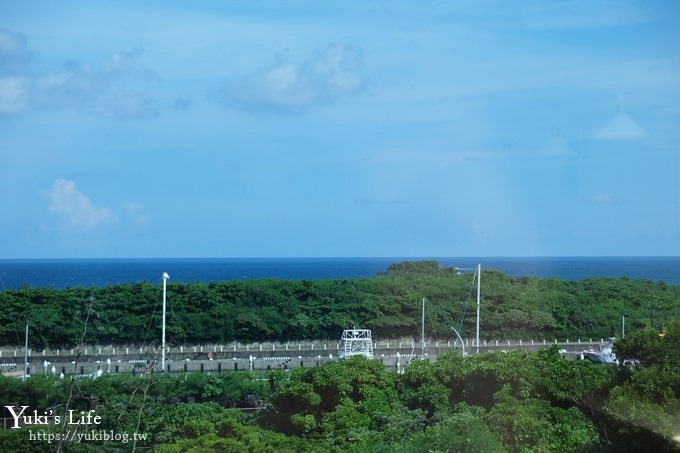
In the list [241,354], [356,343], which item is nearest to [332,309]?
[241,354]

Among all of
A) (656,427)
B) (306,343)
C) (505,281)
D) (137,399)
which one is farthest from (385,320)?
(656,427)

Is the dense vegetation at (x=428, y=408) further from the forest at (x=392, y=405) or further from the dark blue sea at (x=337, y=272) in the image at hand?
the dark blue sea at (x=337, y=272)

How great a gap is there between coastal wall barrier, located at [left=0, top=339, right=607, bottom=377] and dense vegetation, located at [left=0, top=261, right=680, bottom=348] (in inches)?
13.1

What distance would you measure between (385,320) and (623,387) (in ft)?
39.8

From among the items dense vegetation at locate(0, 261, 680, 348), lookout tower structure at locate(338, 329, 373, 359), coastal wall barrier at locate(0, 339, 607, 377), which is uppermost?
dense vegetation at locate(0, 261, 680, 348)

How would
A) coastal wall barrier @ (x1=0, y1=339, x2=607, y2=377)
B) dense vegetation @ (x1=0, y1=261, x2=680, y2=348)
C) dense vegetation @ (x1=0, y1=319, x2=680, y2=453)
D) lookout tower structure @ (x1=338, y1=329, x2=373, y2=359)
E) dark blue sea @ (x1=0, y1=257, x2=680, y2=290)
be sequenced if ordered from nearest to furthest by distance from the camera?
dense vegetation @ (x1=0, y1=319, x2=680, y2=453)
coastal wall barrier @ (x1=0, y1=339, x2=607, y2=377)
lookout tower structure @ (x1=338, y1=329, x2=373, y2=359)
dense vegetation @ (x1=0, y1=261, x2=680, y2=348)
dark blue sea @ (x1=0, y1=257, x2=680, y2=290)

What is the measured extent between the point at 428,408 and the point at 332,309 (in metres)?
10.9

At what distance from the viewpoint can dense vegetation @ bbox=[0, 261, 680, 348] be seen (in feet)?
58.2

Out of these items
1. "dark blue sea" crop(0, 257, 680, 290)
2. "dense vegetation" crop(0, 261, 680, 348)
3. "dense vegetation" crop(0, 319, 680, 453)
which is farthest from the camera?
"dark blue sea" crop(0, 257, 680, 290)

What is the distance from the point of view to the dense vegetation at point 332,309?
17734 mm

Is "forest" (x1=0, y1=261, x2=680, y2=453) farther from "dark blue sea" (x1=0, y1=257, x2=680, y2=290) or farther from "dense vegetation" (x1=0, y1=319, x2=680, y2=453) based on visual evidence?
"dark blue sea" (x1=0, y1=257, x2=680, y2=290)

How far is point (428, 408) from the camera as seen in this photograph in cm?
954

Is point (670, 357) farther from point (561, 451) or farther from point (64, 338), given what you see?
point (64, 338)

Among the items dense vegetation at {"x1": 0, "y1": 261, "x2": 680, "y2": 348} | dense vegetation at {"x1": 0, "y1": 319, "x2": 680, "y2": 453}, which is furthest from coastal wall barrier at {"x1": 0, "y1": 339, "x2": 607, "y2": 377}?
dense vegetation at {"x1": 0, "y1": 319, "x2": 680, "y2": 453}
